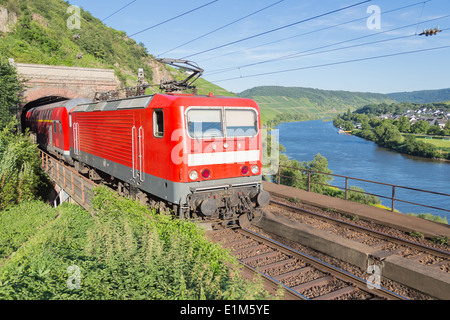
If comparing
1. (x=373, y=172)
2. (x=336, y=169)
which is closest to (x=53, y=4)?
(x=336, y=169)

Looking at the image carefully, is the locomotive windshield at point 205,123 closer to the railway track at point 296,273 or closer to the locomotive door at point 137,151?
the locomotive door at point 137,151

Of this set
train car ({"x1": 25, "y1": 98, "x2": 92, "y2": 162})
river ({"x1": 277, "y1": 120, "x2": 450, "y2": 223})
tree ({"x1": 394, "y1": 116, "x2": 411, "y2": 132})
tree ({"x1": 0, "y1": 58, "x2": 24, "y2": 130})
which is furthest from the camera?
tree ({"x1": 394, "y1": 116, "x2": 411, "y2": 132})

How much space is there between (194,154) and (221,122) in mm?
1205

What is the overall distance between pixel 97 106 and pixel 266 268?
376 inches

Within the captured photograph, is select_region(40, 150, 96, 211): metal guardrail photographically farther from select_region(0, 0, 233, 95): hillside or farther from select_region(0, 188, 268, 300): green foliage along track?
select_region(0, 0, 233, 95): hillside

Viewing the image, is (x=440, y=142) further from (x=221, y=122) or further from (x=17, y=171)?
(x=17, y=171)

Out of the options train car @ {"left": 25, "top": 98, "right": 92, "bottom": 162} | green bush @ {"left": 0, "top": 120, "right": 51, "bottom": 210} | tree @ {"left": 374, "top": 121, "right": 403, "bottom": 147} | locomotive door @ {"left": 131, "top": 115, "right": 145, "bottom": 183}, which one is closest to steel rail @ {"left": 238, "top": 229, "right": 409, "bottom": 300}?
locomotive door @ {"left": 131, "top": 115, "right": 145, "bottom": 183}

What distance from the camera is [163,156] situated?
28.4 feet

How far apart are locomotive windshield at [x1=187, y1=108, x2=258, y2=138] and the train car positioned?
11.4m

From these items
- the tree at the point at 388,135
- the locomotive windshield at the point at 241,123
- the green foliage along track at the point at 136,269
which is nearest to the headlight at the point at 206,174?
the locomotive windshield at the point at 241,123

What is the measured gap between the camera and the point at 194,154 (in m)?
8.42

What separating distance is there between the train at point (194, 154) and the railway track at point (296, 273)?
3.36ft

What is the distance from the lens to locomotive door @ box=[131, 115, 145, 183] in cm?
969

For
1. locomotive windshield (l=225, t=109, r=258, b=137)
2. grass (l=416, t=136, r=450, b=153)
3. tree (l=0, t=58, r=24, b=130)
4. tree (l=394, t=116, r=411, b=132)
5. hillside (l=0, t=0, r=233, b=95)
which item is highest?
hillside (l=0, t=0, r=233, b=95)
